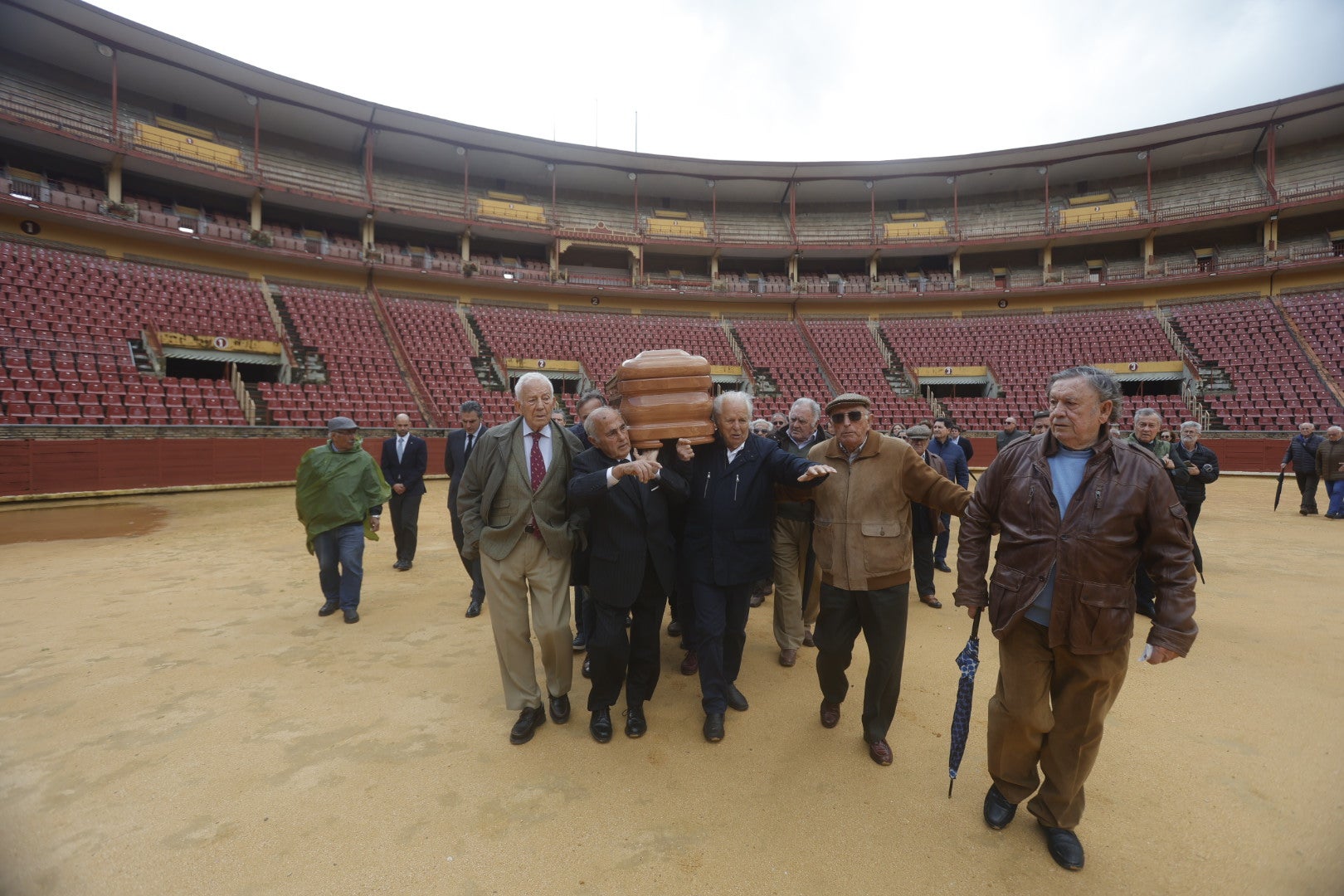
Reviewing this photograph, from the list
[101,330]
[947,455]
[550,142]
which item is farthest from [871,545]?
[550,142]

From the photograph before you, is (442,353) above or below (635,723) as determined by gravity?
above

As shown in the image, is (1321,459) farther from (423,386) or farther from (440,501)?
(423,386)

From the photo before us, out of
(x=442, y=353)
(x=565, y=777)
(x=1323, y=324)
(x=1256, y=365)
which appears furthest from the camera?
(x=442, y=353)

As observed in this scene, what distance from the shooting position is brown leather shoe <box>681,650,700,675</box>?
3.89 metres

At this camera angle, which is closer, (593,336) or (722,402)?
(722,402)

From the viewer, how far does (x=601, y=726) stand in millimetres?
3006

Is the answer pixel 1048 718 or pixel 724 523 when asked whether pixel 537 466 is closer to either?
pixel 724 523

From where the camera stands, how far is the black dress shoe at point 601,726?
2.99 m

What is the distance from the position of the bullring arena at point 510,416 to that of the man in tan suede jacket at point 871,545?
45 centimetres

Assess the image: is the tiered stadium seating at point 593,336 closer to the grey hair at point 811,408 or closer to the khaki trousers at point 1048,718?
the grey hair at point 811,408

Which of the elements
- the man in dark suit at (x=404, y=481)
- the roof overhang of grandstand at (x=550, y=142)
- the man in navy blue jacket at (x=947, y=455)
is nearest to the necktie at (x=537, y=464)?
the man in dark suit at (x=404, y=481)

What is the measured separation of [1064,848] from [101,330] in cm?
2120

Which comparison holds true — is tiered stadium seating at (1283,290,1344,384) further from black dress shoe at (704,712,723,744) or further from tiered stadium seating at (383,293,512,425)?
tiered stadium seating at (383,293,512,425)

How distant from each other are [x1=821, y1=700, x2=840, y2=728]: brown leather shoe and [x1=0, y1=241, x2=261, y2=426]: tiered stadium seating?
51.7ft
